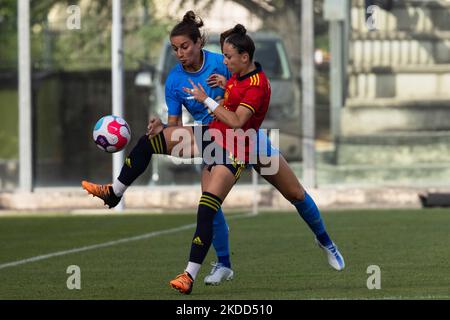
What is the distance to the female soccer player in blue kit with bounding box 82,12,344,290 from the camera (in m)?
10.8

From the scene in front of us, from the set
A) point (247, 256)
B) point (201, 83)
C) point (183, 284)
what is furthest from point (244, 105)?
point (247, 256)

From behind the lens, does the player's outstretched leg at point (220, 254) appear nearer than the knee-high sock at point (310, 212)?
Yes

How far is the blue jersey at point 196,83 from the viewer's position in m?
10.9

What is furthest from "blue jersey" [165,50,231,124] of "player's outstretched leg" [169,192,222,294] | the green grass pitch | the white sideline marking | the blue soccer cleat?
the white sideline marking

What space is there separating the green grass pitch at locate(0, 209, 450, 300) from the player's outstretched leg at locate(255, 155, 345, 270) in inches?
7.0

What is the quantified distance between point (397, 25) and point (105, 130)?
34.6ft

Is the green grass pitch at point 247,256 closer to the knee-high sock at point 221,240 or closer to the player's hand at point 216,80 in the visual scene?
the knee-high sock at point 221,240

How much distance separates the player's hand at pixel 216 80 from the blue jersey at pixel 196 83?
0.06 metres

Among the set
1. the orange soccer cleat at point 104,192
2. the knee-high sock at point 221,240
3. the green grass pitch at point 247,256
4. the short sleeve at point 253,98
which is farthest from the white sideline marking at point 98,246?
the short sleeve at point 253,98

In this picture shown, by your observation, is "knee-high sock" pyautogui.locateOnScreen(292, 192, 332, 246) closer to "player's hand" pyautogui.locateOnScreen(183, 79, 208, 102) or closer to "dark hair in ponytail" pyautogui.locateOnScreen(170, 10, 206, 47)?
"player's hand" pyautogui.locateOnScreen(183, 79, 208, 102)

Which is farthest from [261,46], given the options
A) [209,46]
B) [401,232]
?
[401,232]

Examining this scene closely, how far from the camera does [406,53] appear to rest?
2170 cm

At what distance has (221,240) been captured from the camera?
1115cm
